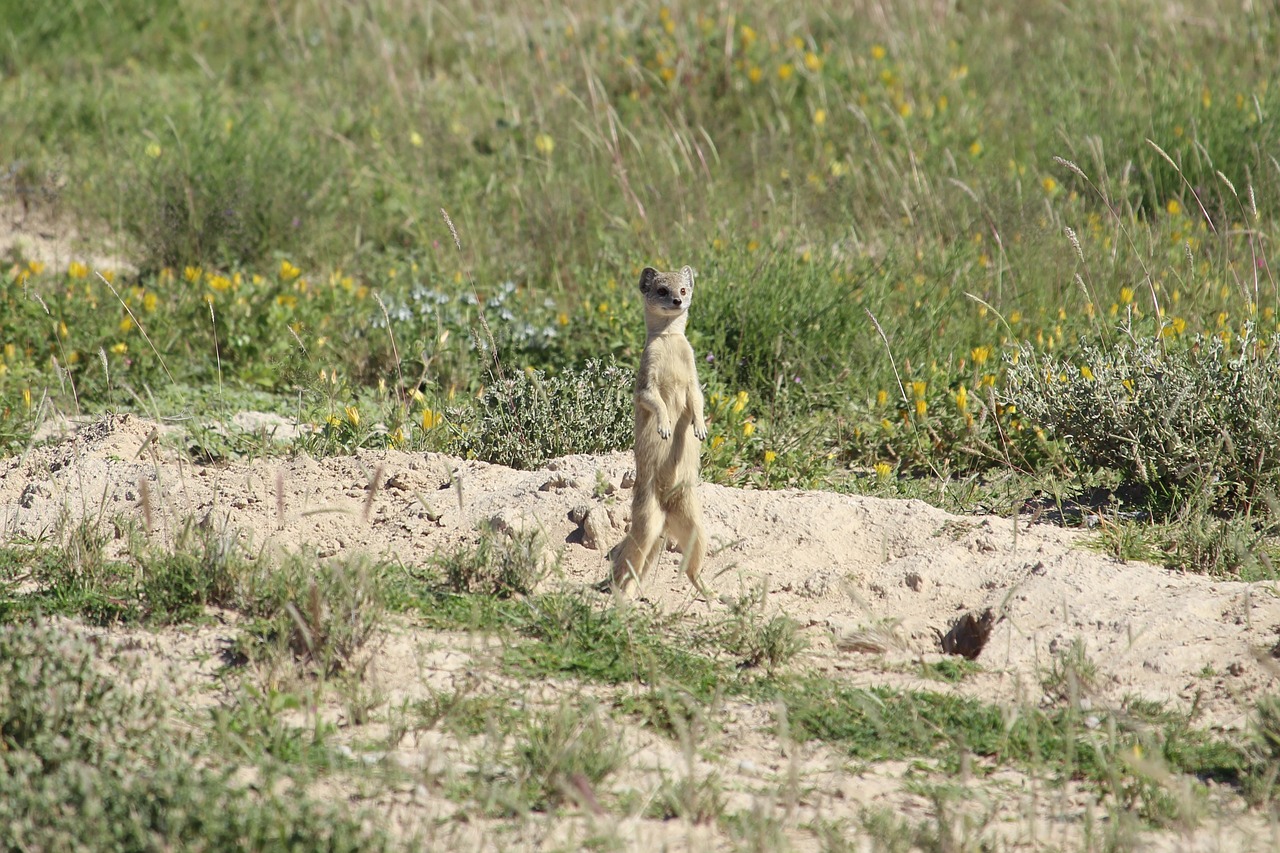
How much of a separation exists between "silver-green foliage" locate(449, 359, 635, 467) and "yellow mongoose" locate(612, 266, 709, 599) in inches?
37.9

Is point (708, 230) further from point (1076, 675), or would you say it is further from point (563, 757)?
point (563, 757)

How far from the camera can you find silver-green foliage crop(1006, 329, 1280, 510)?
4.87 metres

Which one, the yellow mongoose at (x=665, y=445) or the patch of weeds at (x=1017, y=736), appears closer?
the patch of weeds at (x=1017, y=736)

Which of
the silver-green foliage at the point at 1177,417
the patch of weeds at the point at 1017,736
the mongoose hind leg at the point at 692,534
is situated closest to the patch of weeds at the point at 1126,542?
the silver-green foliage at the point at 1177,417

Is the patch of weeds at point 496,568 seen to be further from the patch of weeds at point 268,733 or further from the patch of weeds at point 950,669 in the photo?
the patch of weeds at point 950,669

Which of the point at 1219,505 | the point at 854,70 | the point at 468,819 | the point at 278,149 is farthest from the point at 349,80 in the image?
the point at 468,819

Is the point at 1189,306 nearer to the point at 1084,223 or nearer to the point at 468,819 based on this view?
the point at 1084,223

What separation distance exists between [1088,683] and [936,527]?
3.45ft

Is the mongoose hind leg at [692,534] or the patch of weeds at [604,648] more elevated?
the mongoose hind leg at [692,534]

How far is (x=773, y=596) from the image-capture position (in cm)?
452

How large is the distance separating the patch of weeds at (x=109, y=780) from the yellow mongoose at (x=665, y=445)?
5.19ft

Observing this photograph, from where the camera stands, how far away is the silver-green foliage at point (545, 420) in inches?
212

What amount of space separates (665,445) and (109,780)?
206 cm

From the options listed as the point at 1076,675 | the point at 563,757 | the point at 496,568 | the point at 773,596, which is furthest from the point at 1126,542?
the point at 563,757
